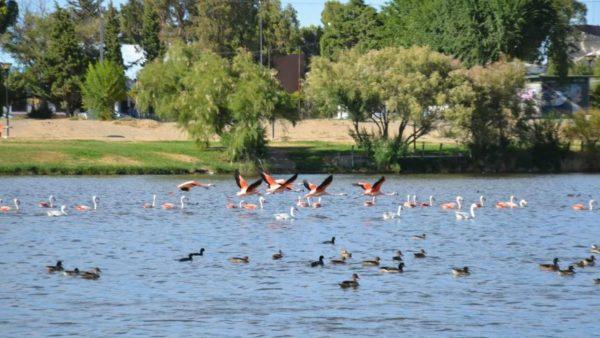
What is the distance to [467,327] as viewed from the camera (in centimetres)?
2325

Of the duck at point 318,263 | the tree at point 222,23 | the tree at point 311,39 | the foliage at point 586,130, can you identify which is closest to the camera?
the duck at point 318,263

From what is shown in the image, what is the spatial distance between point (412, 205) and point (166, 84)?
30604 mm

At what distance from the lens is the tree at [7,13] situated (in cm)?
10481

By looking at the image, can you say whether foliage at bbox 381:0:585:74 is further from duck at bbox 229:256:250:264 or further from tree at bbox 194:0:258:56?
duck at bbox 229:256:250:264

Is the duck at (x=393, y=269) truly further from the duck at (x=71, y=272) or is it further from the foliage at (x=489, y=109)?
the foliage at (x=489, y=109)

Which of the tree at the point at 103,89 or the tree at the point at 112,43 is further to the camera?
the tree at the point at 112,43

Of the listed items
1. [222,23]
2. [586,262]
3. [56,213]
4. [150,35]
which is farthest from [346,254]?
[150,35]

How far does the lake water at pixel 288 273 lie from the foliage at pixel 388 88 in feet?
58.4

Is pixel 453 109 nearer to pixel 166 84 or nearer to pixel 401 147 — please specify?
pixel 401 147

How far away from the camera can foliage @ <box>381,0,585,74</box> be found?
87.5 meters

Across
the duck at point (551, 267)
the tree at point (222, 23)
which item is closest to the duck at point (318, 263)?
the duck at point (551, 267)

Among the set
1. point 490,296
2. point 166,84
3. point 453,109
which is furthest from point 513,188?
point 490,296

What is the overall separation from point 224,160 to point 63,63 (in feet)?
113

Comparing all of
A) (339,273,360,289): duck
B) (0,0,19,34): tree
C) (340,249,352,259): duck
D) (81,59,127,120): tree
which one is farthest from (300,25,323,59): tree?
(339,273,360,289): duck
